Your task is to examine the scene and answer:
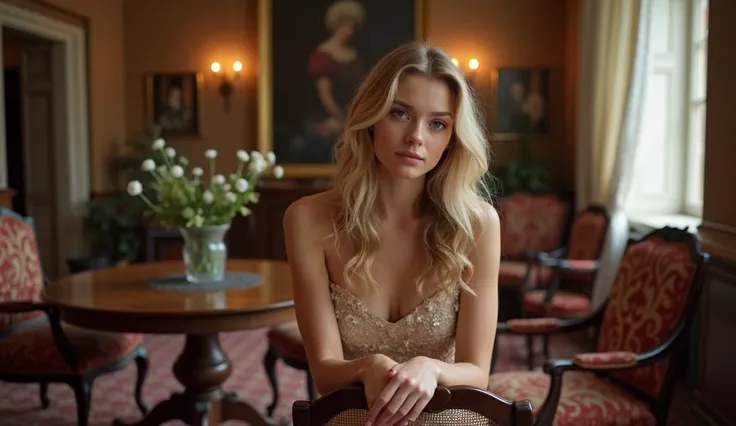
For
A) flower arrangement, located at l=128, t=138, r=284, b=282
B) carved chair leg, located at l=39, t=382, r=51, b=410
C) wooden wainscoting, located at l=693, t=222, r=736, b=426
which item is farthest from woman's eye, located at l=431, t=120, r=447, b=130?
carved chair leg, located at l=39, t=382, r=51, b=410

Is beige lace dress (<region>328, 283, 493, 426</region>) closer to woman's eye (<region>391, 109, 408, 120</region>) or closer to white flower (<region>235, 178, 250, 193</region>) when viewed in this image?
woman's eye (<region>391, 109, 408, 120</region>)

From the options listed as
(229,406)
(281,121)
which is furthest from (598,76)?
(229,406)

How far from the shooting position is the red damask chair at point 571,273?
Result: 4301 mm

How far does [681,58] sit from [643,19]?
24.9 inches

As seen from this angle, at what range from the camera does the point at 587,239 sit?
16.1ft

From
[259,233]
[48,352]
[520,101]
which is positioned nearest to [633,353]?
[48,352]

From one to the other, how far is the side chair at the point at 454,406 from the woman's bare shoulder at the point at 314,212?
0.53 meters

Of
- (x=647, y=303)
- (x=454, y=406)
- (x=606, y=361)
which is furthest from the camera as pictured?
(x=647, y=303)

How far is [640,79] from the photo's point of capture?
14.7ft

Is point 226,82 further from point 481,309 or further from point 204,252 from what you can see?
point 481,309

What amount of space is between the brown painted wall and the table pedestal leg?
3.89m

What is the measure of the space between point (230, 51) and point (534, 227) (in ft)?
10.8

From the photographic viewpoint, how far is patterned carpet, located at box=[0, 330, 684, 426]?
146 inches

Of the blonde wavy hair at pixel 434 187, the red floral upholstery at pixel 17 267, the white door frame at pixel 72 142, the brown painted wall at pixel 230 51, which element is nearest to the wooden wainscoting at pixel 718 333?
the blonde wavy hair at pixel 434 187
